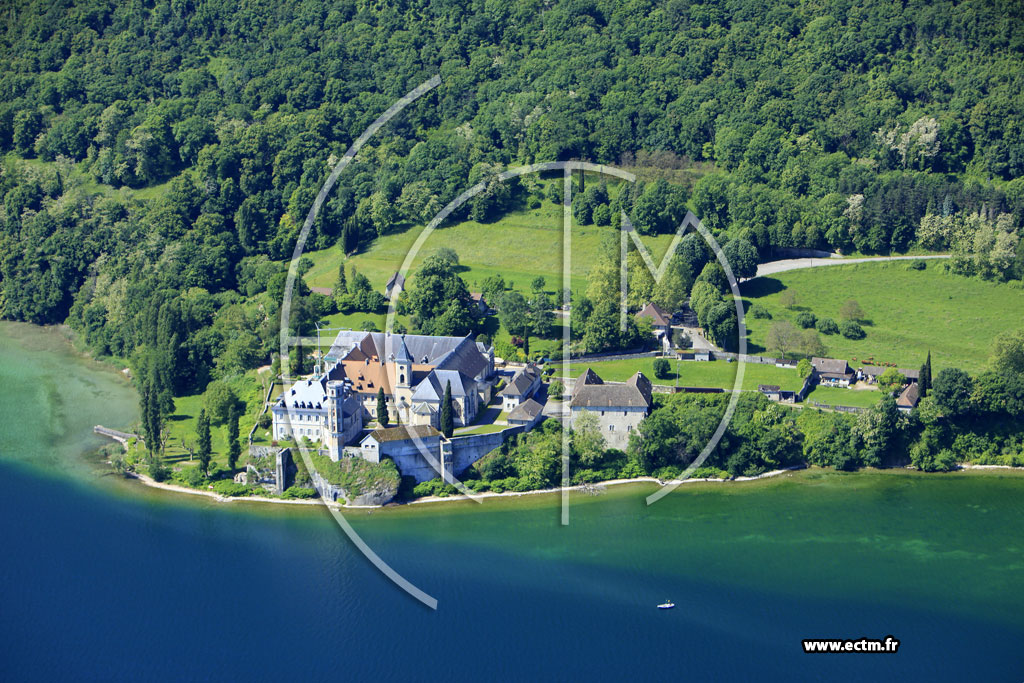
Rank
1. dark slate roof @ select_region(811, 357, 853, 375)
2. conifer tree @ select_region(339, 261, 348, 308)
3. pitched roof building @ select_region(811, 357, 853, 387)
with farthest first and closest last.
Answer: conifer tree @ select_region(339, 261, 348, 308)
dark slate roof @ select_region(811, 357, 853, 375)
pitched roof building @ select_region(811, 357, 853, 387)

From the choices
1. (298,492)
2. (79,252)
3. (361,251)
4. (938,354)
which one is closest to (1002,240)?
(938,354)

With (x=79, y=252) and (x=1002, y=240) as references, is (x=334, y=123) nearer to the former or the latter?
(x=79, y=252)

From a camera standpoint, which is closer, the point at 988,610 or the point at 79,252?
the point at 988,610

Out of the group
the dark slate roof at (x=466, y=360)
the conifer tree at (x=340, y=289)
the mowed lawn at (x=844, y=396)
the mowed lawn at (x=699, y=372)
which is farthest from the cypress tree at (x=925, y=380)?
the conifer tree at (x=340, y=289)

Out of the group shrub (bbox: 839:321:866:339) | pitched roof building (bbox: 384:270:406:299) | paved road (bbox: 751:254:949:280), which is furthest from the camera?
paved road (bbox: 751:254:949:280)

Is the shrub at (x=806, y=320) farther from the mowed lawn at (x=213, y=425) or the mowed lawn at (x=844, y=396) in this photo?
the mowed lawn at (x=213, y=425)

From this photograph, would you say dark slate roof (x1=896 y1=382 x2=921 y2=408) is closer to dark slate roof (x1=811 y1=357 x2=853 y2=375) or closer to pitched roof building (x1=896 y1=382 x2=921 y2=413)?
pitched roof building (x1=896 y1=382 x2=921 y2=413)

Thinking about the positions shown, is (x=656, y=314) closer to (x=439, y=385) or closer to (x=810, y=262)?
(x=810, y=262)

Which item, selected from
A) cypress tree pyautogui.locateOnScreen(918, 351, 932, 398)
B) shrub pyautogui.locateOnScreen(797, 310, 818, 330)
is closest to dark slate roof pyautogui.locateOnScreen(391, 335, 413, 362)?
shrub pyautogui.locateOnScreen(797, 310, 818, 330)
